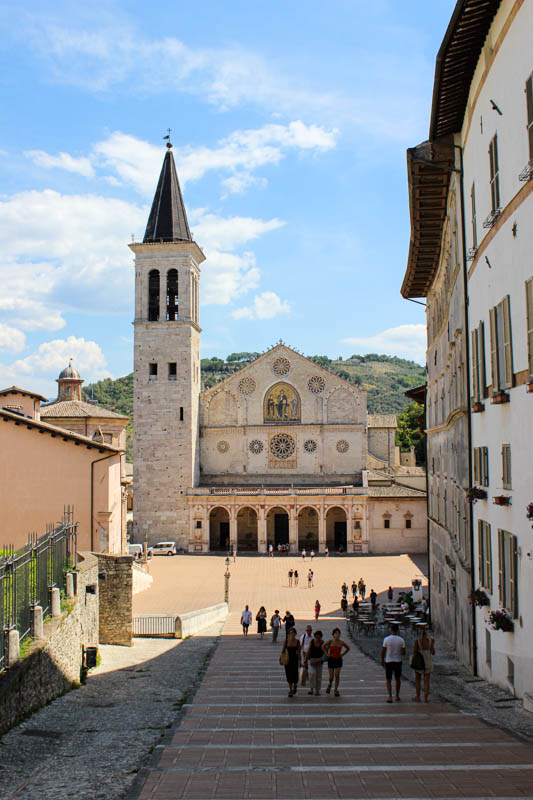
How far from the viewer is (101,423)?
5744 cm

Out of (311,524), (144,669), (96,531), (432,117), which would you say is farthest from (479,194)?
(311,524)

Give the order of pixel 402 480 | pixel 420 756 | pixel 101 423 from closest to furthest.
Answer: pixel 420 756 < pixel 101 423 < pixel 402 480

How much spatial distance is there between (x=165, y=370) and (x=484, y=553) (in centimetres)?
4615

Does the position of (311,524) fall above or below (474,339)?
below

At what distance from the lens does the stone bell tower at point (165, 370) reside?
56188 millimetres

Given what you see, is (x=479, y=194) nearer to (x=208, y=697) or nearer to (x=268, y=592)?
(x=208, y=697)

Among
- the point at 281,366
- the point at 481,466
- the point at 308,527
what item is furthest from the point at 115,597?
the point at 281,366

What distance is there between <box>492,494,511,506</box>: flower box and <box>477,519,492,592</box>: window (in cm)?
130

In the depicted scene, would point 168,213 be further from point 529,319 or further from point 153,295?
point 529,319

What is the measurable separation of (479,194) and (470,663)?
29.5 ft

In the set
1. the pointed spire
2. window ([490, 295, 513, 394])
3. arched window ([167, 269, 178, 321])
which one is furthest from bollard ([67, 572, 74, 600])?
the pointed spire

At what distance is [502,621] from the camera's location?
433 inches

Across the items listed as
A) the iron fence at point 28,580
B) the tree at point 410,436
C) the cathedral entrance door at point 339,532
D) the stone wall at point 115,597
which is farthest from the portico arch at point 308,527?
the iron fence at point 28,580

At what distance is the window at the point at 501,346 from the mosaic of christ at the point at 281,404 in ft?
154
